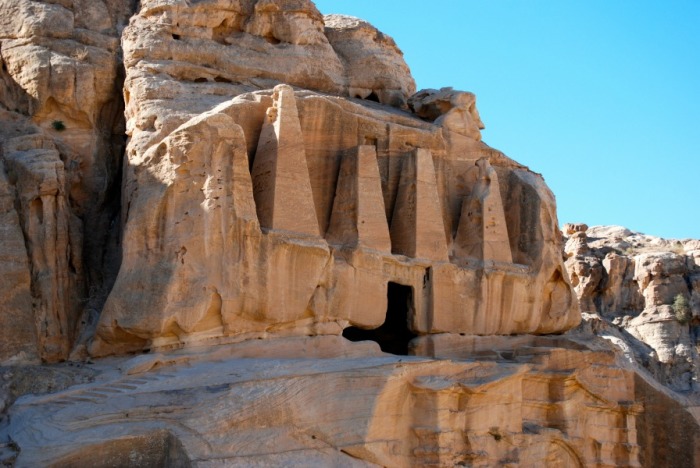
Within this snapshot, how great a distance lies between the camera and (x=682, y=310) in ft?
152

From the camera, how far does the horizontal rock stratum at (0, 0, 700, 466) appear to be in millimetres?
19359

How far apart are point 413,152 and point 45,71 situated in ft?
29.1

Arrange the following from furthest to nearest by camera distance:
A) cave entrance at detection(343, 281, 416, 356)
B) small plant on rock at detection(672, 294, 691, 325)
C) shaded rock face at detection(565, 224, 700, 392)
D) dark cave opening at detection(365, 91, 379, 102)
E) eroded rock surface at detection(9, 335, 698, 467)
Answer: small plant on rock at detection(672, 294, 691, 325), shaded rock face at detection(565, 224, 700, 392), dark cave opening at detection(365, 91, 379, 102), cave entrance at detection(343, 281, 416, 356), eroded rock surface at detection(9, 335, 698, 467)

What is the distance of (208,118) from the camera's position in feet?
71.4

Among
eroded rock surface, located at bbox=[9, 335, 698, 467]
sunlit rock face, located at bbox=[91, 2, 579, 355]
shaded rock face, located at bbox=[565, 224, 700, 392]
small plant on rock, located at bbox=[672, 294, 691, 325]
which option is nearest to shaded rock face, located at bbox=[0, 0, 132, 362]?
sunlit rock face, located at bbox=[91, 2, 579, 355]

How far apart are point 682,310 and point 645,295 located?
2107 mm

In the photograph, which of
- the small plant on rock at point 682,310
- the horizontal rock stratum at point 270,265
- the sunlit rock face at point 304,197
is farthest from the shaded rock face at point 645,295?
the sunlit rock face at point 304,197

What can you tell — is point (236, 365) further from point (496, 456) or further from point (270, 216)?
point (496, 456)

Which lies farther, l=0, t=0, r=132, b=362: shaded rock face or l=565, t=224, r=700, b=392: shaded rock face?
l=565, t=224, r=700, b=392: shaded rock face

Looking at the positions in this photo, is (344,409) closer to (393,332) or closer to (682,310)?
(393,332)

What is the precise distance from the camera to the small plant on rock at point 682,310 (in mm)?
46344

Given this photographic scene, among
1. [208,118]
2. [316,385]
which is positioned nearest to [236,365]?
[316,385]

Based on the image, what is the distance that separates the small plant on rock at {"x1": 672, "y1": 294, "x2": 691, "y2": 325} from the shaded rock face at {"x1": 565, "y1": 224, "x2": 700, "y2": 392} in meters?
0.04

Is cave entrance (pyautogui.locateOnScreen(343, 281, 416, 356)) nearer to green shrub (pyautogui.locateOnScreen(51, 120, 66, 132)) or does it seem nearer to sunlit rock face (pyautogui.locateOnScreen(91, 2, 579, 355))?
sunlit rock face (pyautogui.locateOnScreen(91, 2, 579, 355))
